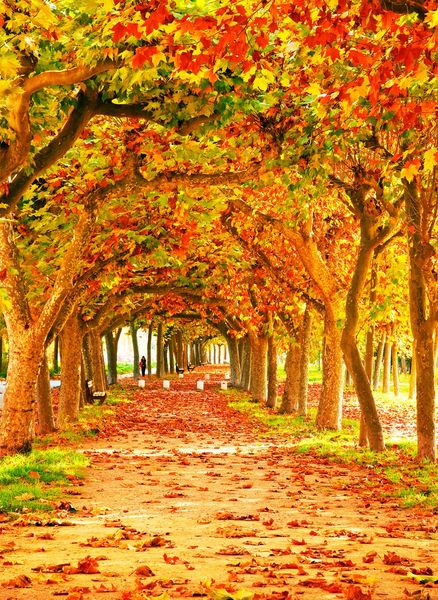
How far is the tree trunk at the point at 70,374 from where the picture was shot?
22.8 meters

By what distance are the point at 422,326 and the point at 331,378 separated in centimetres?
Answer: 741

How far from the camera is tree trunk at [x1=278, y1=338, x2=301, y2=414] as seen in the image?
2739cm

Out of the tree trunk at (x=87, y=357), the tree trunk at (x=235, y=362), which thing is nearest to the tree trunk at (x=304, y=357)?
the tree trunk at (x=87, y=357)

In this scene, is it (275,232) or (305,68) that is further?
(275,232)

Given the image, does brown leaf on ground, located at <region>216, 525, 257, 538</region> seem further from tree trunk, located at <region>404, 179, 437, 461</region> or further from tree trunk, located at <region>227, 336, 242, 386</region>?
tree trunk, located at <region>227, 336, 242, 386</region>

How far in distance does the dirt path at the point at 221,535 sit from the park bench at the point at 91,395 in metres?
13.0

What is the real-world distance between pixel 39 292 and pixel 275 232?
26.8 ft

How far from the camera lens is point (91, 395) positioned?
3141 centimetres

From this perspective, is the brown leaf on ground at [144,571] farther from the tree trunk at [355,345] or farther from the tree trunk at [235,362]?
the tree trunk at [235,362]

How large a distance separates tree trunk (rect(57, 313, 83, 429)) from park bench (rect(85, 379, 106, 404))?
255 inches

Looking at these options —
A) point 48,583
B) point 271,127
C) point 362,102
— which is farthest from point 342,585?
point 271,127

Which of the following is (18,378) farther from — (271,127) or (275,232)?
(275,232)

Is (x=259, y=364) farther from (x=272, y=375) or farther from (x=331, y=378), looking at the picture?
(x=331, y=378)

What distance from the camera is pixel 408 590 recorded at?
18.6ft
